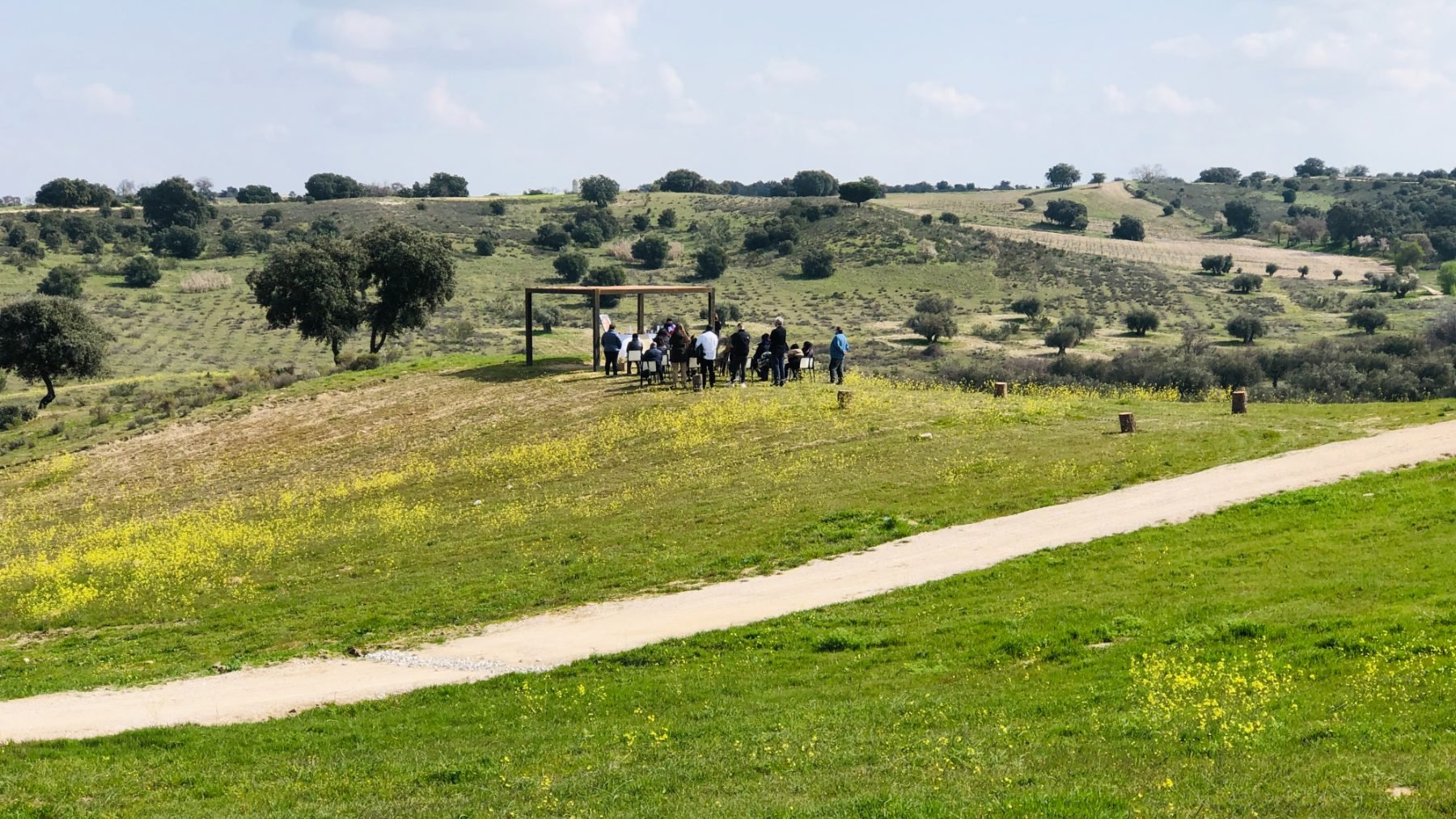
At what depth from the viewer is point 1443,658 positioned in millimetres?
10906

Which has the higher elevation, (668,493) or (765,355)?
(765,355)

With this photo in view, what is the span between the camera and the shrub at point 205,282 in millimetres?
91250

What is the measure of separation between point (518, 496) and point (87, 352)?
39478 millimetres

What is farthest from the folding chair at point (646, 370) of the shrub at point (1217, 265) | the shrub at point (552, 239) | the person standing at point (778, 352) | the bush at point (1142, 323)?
the shrub at point (552, 239)

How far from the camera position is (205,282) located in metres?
92.3

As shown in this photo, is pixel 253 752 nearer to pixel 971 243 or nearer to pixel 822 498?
pixel 822 498

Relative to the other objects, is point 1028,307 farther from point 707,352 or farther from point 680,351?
point 707,352

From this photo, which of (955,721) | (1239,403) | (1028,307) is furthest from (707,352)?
(1028,307)

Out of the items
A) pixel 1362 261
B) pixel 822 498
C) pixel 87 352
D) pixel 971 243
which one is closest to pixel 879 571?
pixel 822 498

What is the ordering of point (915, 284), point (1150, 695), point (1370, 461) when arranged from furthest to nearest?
point (915, 284) < point (1370, 461) < point (1150, 695)

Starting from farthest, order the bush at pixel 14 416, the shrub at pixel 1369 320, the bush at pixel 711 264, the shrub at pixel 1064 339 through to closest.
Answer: the bush at pixel 711 264 < the shrub at pixel 1369 320 < the shrub at pixel 1064 339 < the bush at pixel 14 416

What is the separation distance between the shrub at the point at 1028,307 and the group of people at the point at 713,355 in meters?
44.8

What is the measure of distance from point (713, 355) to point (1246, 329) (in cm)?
4162

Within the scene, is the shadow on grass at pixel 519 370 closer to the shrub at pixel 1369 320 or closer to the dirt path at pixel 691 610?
the dirt path at pixel 691 610
